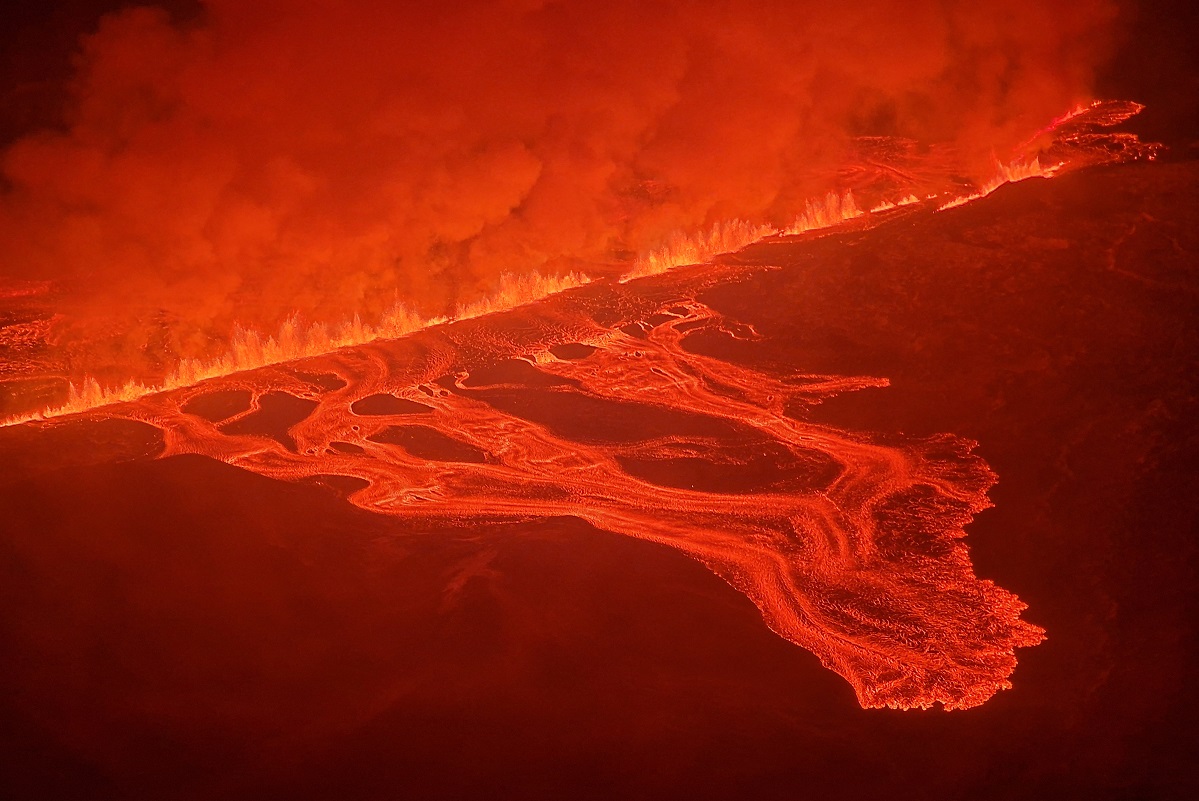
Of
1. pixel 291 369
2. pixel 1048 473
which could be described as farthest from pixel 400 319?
pixel 1048 473

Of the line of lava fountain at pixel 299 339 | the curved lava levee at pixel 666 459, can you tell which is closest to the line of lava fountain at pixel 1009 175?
the curved lava levee at pixel 666 459

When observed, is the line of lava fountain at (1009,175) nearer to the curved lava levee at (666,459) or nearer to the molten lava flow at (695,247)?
the molten lava flow at (695,247)

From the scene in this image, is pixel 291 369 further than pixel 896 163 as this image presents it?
No

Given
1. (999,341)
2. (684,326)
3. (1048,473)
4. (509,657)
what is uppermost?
(684,326)

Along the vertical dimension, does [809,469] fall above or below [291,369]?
below

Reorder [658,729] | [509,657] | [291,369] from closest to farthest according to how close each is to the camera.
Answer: [658,729] → [509,657] → [291,369]

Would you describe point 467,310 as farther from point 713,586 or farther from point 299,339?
point 713,586

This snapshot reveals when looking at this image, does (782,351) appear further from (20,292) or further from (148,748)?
(20,292)
